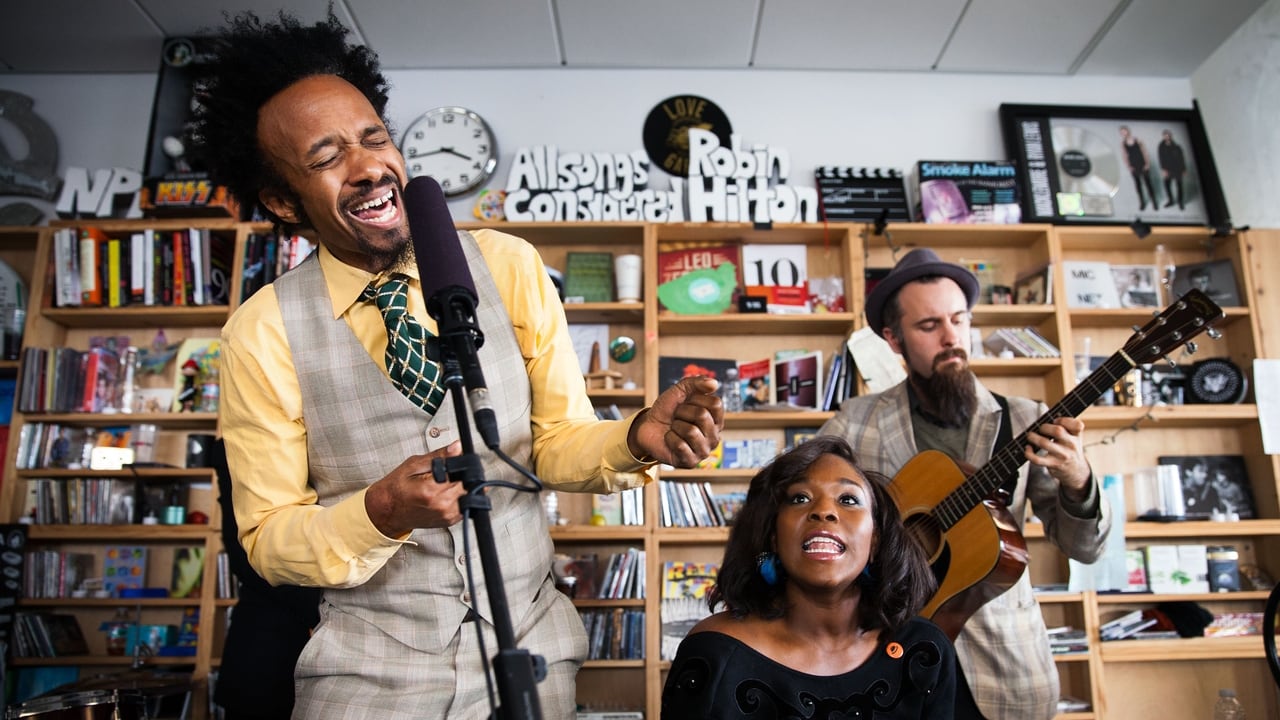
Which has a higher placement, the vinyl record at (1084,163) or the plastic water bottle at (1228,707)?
the vinyl record at (1084,163)

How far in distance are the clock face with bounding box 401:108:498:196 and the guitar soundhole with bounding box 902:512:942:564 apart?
2713 mm

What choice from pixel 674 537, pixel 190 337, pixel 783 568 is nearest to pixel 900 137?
pixel 674 537

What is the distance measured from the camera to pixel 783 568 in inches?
68.6

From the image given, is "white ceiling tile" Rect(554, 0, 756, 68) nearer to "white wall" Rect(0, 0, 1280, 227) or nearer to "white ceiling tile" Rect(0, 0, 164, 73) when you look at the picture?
"white wall" Rect(0, 0, 1280, 227)

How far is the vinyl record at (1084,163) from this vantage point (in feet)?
13.9

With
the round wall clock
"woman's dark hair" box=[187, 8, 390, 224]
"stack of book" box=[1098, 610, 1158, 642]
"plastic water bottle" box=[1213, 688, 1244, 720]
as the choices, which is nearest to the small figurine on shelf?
"woman's dark hair" box=[187, 8, 390, 224]

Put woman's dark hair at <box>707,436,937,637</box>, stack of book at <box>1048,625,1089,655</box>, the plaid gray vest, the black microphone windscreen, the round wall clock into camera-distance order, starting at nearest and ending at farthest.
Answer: the black microphone windscreen
the plaid gray vest
woman's dark hair at <box>707,436,937,637</box>
stack of book at <box>1048,625,1089,655</box>
the round wall clock

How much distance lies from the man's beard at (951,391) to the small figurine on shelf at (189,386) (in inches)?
124

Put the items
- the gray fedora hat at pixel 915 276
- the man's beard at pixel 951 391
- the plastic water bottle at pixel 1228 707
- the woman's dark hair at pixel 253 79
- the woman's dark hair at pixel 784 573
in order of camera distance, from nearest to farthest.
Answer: the woman's dark hair at pixel 253 79 < the woman's dark hair at pixel 784 573 < the man's beard at pixel 951 391 < the gray fedora hat at pixel 915 276 < the plastic water bottle at pixel 1228 707

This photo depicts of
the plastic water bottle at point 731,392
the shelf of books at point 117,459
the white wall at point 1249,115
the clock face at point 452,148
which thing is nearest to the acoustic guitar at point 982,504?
the plastic water bottle at point 731,392

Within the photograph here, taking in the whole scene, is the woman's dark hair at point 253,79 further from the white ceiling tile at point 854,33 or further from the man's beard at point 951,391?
the white ceiling tile at point 854,33

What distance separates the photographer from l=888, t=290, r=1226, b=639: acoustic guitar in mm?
1996

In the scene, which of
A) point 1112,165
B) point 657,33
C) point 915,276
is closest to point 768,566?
point 915,276

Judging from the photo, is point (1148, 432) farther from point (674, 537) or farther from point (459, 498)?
point (459, 498)
